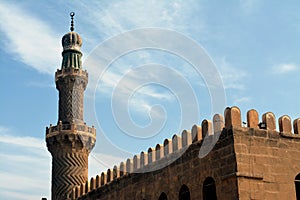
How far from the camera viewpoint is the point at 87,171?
22.4 m

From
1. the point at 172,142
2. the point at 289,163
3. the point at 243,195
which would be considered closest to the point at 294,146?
the point at 289,163

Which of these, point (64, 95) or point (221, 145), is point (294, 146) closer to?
point (221, 145)

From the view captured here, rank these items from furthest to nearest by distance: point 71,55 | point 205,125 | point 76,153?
point 71,55, point 76,153, point 205,125

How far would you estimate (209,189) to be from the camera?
11.0m

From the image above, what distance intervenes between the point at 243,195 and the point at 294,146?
1.97m

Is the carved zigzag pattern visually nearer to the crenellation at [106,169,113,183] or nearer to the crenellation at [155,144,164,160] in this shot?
the crenellation at [106,169,113,183]

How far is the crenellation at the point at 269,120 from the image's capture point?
10961mm

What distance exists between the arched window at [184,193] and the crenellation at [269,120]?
7.81 feet

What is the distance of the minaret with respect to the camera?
2164 centimetres

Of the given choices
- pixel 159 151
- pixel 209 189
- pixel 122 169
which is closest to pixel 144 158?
pixel 159 151

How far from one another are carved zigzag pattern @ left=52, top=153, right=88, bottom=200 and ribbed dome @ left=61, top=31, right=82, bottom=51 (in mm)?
5328

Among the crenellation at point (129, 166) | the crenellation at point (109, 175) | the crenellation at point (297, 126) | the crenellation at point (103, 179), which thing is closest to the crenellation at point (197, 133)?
the crenellation at point (297, 126)

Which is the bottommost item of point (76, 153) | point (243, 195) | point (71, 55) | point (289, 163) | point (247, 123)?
point (243, 195)

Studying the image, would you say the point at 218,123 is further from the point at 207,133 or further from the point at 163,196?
the point at 163,196
